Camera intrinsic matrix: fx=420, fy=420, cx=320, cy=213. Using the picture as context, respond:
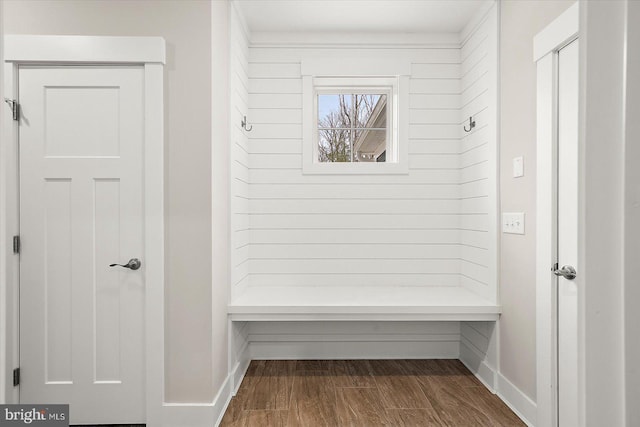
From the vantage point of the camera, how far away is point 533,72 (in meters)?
2.22

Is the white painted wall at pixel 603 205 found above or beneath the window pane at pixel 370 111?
beneath

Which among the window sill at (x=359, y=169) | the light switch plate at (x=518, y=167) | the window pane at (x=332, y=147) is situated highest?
the window pane at (x=332, y=147)

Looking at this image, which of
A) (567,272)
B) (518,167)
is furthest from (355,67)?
(567,272)

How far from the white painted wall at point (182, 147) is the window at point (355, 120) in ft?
4.18

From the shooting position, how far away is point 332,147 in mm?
3484

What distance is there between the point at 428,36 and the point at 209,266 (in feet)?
7.95

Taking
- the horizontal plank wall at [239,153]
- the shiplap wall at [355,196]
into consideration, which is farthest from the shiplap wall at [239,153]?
the shiplap wall at [355,196]

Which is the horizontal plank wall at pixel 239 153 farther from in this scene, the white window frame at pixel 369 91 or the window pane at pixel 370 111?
the window pane at pixel 370 111

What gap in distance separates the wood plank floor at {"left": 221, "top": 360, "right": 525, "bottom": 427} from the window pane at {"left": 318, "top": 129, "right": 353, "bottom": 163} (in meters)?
1.62

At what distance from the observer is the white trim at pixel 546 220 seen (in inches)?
80.5

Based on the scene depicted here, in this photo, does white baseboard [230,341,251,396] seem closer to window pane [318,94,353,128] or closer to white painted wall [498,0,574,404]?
white painted wall [498,0,574,404]

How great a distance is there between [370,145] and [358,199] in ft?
1.65

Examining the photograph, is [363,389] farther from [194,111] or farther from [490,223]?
[194,111]

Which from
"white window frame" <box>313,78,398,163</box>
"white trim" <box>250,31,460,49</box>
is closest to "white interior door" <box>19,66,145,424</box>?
"white trim" <box>250,31,460,49</box>
